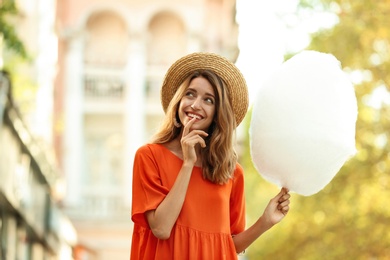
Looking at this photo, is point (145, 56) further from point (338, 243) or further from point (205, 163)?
point (205, 163)

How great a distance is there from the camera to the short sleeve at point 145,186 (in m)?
4.78

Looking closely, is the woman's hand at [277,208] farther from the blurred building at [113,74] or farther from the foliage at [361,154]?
the blurred building at [113,74]

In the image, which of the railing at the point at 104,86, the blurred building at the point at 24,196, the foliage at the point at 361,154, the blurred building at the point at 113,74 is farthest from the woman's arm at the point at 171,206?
the railing at the point at 104,86

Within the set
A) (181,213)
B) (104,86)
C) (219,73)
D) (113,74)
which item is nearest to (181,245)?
(181,213)

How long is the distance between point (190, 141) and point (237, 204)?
0.49 metres

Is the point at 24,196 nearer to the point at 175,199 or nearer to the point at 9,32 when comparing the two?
the point at 9,32

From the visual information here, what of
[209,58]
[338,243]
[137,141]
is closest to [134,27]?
[137,141]

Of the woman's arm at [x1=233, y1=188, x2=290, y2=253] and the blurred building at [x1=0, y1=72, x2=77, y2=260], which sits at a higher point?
the blurred building at [x1=0, y1=72, x2=77, y2=260]

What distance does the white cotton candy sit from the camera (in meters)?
4.89

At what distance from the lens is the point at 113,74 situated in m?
35.7

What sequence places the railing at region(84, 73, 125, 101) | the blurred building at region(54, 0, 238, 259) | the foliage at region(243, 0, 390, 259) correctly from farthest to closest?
the railing at region(84, 73, 125, 101)
the blurred building at region(54, 0, 238, 259)
the foliage at region(243, 0, 390, 259)

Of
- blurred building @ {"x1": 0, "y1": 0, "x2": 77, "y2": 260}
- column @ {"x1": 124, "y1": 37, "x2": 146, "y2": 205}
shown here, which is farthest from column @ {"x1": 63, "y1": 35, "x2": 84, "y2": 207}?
blurred building @ {"x1": 0, "y1": 0, "x2": 77, "y2": 260}

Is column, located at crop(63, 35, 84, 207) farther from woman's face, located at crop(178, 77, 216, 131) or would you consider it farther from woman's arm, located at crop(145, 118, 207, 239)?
woman's arm, located at crop(145, 118, 207, 239)

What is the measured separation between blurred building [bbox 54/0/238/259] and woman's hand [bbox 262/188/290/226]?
95.2ft
